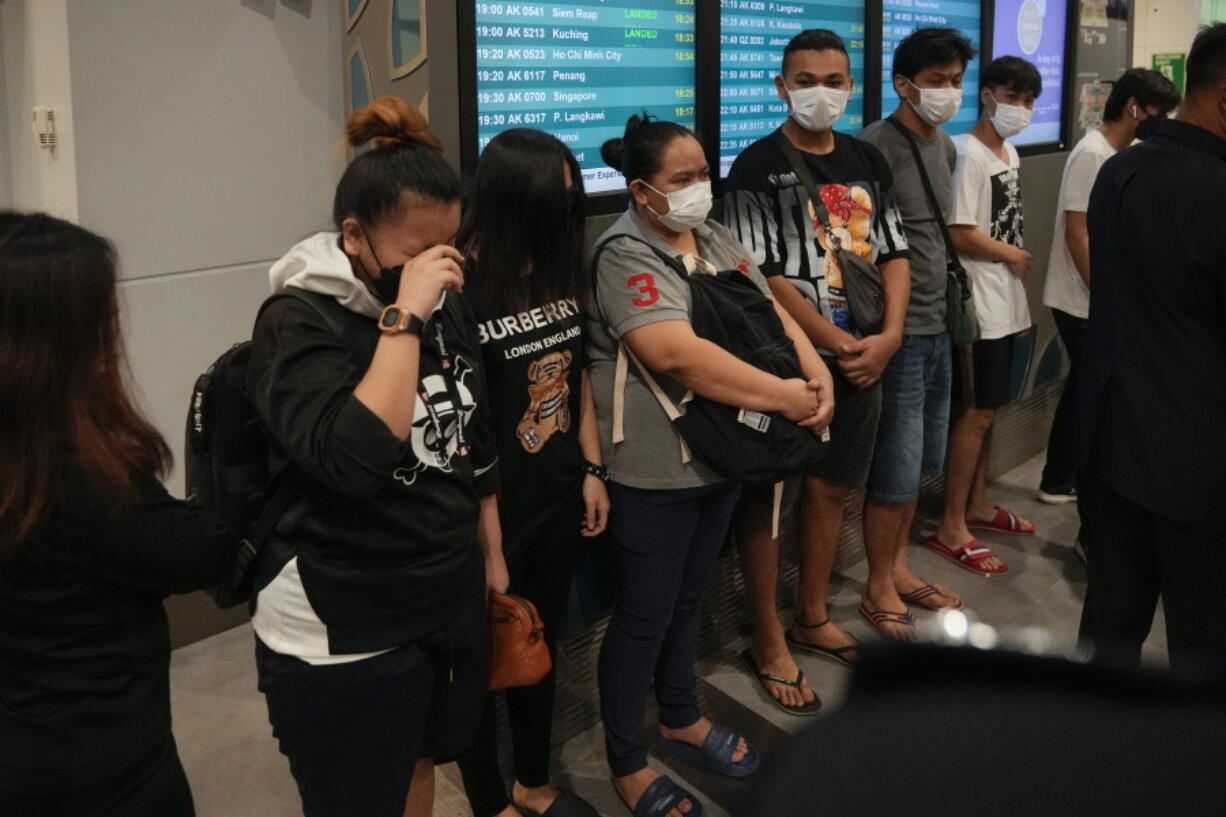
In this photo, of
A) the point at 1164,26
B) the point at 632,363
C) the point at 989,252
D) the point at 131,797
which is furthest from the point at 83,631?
the point at 1164,26

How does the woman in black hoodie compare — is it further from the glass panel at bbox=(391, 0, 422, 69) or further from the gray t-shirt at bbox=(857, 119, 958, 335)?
the gray t-shirt at bbox=(857, 119, 958, 335)

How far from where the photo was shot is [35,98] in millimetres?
2711

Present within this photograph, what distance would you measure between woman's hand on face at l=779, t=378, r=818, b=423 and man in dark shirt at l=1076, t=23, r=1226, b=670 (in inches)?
22.3

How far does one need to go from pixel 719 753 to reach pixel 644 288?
1.12 metres

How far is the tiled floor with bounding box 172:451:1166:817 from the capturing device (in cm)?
246

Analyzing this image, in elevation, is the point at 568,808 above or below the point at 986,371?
below

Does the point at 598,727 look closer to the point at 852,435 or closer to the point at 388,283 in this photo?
the point at 852,435

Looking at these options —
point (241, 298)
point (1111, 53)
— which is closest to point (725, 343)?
point (241, 298)

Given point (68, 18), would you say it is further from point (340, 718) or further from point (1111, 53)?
point (1111, 53)

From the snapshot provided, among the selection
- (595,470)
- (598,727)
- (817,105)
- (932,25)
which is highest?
(932,25)

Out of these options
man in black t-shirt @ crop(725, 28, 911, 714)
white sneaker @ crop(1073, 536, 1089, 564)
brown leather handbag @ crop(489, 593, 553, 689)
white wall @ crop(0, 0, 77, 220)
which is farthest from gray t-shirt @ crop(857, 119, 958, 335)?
white wall @ crop(0, 0, 77, 220)

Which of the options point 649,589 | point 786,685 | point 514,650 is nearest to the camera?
point 514,650

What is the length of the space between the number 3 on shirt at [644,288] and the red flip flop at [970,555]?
211cm

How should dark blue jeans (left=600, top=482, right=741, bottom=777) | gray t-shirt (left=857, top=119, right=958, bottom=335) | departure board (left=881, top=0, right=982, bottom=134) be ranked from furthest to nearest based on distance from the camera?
departure board (left=881, top=0, right=982, bottom=134) < gray t-shirt (left=857, top=119, right=958, bottom=335) < dark blue jeans (left=600, top=482, right=741, bottom=777)
